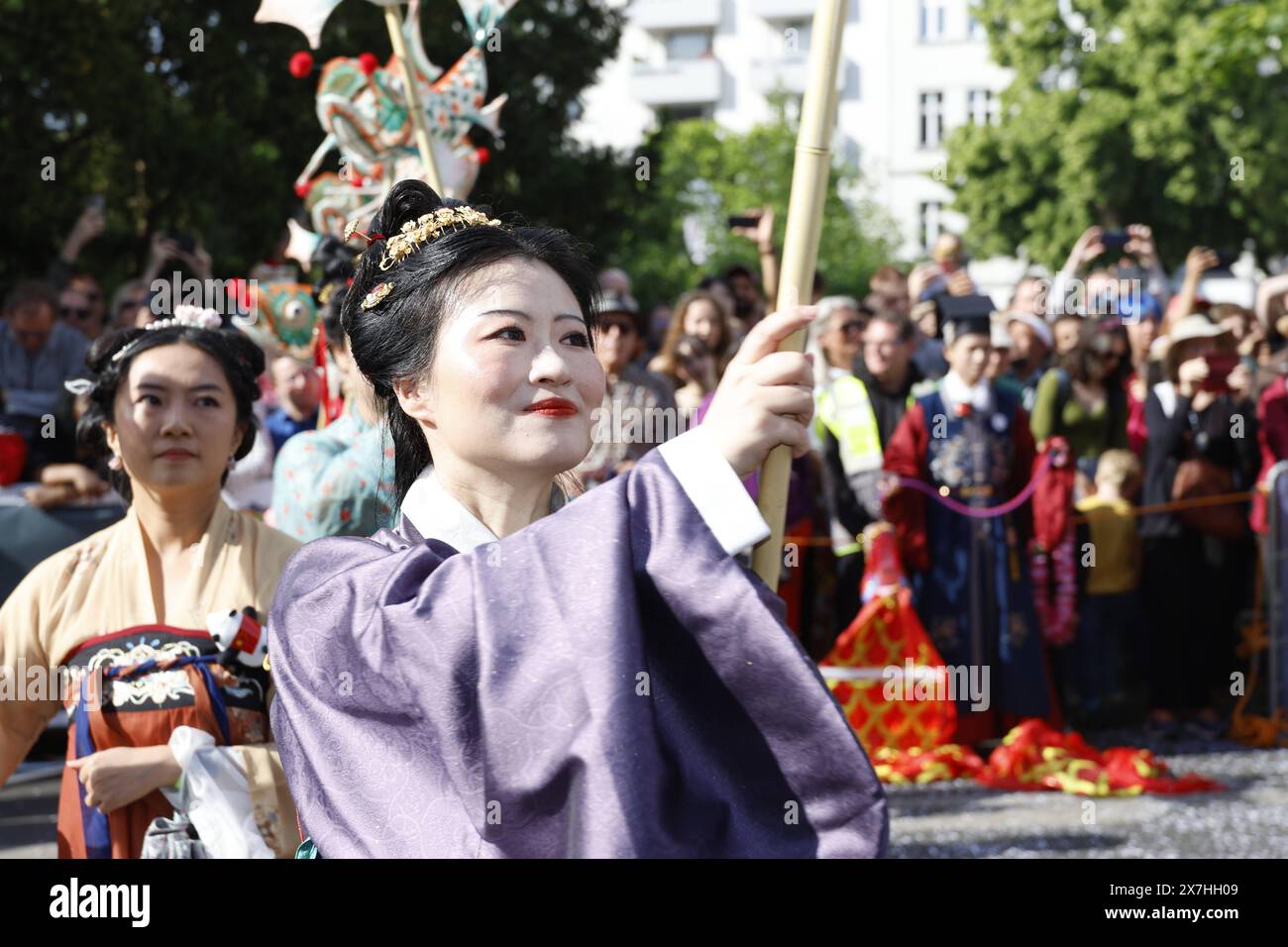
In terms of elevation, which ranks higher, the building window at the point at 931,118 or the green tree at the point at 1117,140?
the building window at the point at 931,118

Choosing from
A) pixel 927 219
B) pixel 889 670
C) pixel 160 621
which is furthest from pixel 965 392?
pixel 927 219

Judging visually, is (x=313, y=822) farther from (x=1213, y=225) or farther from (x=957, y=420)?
(x=1213, y=225)

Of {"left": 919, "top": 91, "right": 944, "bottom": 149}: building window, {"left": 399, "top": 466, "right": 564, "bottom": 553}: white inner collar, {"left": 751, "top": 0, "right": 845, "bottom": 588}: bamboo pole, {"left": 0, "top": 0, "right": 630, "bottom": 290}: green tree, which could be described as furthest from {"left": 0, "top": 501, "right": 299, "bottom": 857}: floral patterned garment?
{"left": 919, "top": 91, "right": 944, "bottom": 149}: building window

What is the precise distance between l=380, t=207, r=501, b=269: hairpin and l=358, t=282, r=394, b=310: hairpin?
0.04m

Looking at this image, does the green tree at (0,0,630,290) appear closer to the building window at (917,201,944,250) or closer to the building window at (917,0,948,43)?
the building window at (917,0,948,43)

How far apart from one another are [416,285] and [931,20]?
140ft

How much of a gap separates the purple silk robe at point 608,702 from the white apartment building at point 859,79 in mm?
26489

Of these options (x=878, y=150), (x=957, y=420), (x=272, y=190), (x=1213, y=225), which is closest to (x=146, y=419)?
(x=957, y=420)

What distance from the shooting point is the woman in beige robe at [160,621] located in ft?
11.1

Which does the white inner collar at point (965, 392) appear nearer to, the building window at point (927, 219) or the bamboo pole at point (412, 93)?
the bamboo pole at point (412, 93)

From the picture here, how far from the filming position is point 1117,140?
91.1ft

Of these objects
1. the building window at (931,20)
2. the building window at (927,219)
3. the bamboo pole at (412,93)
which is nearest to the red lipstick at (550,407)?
the bamboo pole at (412,93)

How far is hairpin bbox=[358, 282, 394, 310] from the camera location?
8.39 ft
